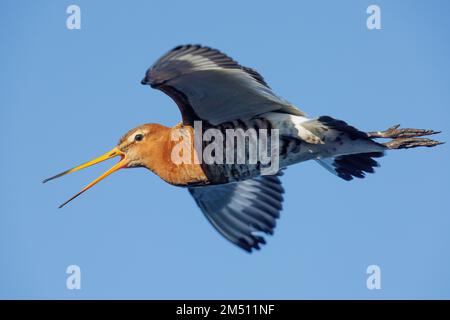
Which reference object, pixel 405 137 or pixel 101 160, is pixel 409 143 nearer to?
pixel 405 137

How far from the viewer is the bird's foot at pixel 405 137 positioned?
8.59 meters

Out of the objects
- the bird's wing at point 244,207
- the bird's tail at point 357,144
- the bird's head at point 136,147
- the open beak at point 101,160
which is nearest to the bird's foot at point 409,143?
the bird's tail at point 357,144

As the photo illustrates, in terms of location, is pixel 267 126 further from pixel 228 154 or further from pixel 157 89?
pixel 157 89

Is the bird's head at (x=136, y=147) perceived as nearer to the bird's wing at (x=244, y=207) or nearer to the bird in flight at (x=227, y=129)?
the bird in flight at (x=227, y=129)

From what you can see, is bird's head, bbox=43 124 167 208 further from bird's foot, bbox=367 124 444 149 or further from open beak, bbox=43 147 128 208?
bird's foot, bbox=367 124 444 149

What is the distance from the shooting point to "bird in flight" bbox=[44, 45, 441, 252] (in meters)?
7.22

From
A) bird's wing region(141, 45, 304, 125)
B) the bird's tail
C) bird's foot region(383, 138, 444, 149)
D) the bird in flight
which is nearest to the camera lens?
bird's wing region(141, 45, 304, 125)

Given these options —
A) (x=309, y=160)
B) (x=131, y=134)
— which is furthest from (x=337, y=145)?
(x=131, y=134)

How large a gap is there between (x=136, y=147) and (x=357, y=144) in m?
2.46

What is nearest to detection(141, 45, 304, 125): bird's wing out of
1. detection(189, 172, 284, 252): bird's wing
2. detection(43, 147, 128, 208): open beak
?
detection(43, 147, 128, 208): open beak

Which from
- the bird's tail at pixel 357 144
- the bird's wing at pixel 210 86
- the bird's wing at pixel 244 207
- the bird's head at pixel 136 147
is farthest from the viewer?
the bird's wing at pixel 244 207

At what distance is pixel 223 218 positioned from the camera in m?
9.51

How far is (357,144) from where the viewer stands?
8.17 meters
